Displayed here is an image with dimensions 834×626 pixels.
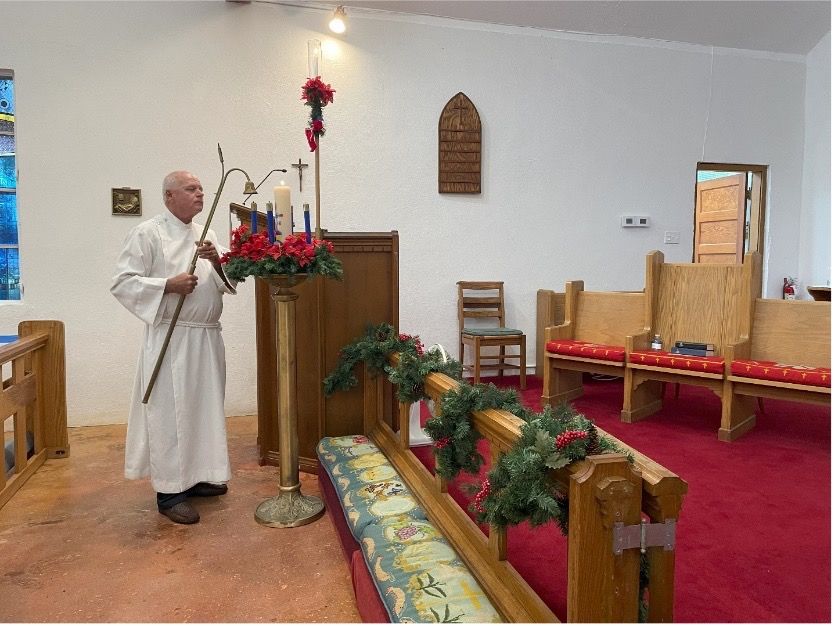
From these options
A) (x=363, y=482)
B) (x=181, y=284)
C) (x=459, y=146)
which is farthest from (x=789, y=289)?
(x=181, y=284)

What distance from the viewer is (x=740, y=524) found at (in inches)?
104

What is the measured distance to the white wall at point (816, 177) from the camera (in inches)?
261

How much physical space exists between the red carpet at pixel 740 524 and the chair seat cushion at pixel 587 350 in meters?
0.43

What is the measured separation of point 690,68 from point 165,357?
5944 millimetres

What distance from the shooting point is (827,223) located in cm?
675

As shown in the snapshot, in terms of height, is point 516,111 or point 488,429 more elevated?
point 516,111

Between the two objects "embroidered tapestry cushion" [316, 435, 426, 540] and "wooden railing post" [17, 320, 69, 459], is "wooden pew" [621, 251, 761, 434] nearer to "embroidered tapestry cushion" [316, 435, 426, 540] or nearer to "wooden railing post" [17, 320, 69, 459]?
"embroidered tapestry cushion" [316, 435, 426, 540]

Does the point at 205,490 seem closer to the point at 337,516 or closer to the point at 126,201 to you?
the point at 337,516

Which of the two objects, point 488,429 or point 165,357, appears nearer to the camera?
point 488,429

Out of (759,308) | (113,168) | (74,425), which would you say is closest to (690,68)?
(759,308)

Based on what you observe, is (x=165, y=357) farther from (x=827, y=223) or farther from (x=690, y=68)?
(x=827, y=223)

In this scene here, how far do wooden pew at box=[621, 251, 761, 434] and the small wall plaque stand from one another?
12.7ft

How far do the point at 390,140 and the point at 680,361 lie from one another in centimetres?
313

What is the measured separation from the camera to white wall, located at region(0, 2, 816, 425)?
4.84 meters
